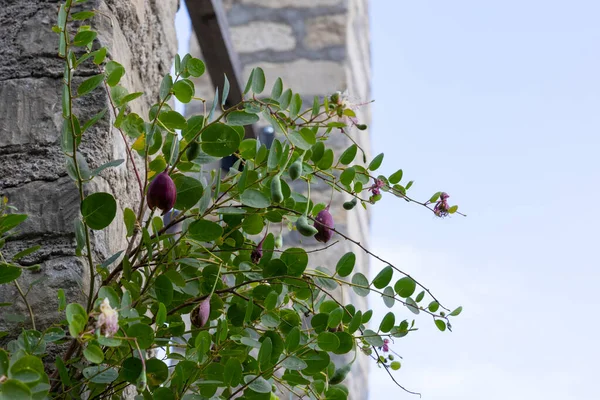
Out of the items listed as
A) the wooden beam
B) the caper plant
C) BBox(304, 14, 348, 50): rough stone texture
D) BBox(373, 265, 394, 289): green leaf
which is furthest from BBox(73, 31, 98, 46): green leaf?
BBox(304, 14, 348, 50): rough stone texture

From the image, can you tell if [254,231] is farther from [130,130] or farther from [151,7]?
[151,7]

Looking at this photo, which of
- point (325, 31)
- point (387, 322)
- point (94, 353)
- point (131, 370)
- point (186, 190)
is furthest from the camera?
point (325, 31)

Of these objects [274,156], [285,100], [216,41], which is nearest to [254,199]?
[274,156]

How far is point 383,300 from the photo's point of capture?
3.44 feet

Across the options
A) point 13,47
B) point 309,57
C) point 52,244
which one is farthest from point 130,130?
point 309,57

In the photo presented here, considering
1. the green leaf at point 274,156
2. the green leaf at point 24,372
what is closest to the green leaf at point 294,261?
the green leaf at point 274,156

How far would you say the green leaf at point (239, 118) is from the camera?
902 mm

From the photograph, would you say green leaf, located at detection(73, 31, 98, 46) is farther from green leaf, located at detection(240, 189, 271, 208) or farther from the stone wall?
the stone wall

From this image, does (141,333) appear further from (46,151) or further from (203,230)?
(46,151)

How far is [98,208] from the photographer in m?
0.82

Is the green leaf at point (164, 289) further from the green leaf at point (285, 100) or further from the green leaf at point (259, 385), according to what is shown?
the green leaf at point (285, 100)

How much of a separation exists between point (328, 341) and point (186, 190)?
0.73ft

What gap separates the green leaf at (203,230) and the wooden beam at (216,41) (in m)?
1.74

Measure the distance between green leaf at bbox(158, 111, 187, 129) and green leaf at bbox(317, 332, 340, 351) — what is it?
28cm
